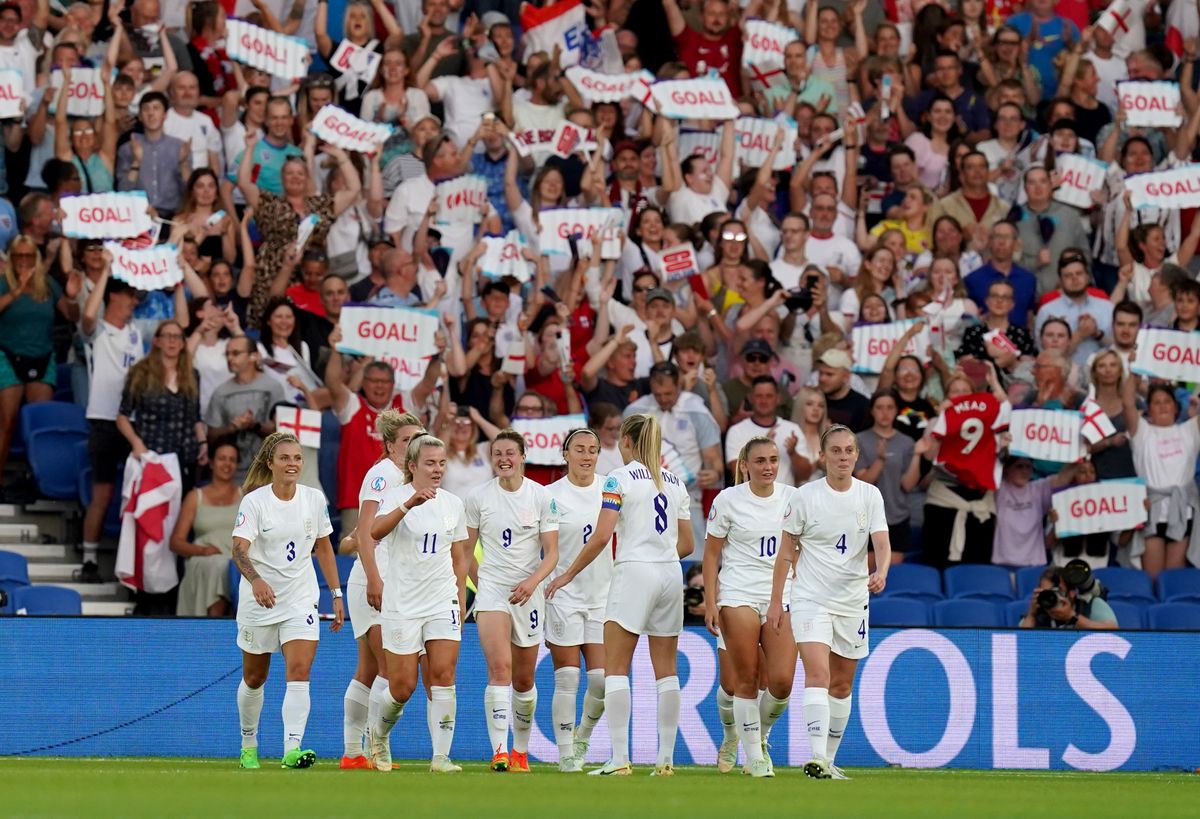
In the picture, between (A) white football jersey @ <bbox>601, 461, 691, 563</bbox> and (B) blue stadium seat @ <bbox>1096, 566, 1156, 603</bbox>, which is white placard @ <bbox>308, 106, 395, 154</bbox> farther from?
(B) blue stadium seat @ <bbox>1096, 566, 1156, 603</bbox>

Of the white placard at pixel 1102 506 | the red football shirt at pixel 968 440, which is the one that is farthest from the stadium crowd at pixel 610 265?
the white placard at pixel 1102 506

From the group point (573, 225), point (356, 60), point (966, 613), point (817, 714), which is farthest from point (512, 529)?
point (356, 60)

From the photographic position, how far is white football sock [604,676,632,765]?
13883 mm

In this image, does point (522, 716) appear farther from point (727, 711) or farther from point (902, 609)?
point (902, 609)

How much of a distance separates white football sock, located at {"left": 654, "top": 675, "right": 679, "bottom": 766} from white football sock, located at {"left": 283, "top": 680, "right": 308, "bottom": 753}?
236 centimetres

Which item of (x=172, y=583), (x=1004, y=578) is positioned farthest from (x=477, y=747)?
(x=1004, y=578)

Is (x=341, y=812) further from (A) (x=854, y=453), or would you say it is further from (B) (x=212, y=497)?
(B) (x=212, y=497)

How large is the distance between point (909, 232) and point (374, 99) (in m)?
5.80

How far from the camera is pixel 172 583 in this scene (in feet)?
62.5

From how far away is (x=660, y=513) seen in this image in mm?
14062

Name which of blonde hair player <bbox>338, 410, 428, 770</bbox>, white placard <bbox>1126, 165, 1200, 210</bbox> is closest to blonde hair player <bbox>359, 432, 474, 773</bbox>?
blonde hair player <bbox>338, 410, 428, 770</bbox>

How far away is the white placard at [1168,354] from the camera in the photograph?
2022cm

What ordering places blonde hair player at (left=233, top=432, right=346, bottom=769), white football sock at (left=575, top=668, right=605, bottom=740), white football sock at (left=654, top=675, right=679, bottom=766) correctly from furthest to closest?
white football sock at (left=575, top=668, right=605, bottom=740) → blonde hair player at (left=233, top=432, right=346, bottom=769) → white football sock at (left=654, top=675, right=679, bottom=766)

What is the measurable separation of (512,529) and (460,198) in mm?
7730
